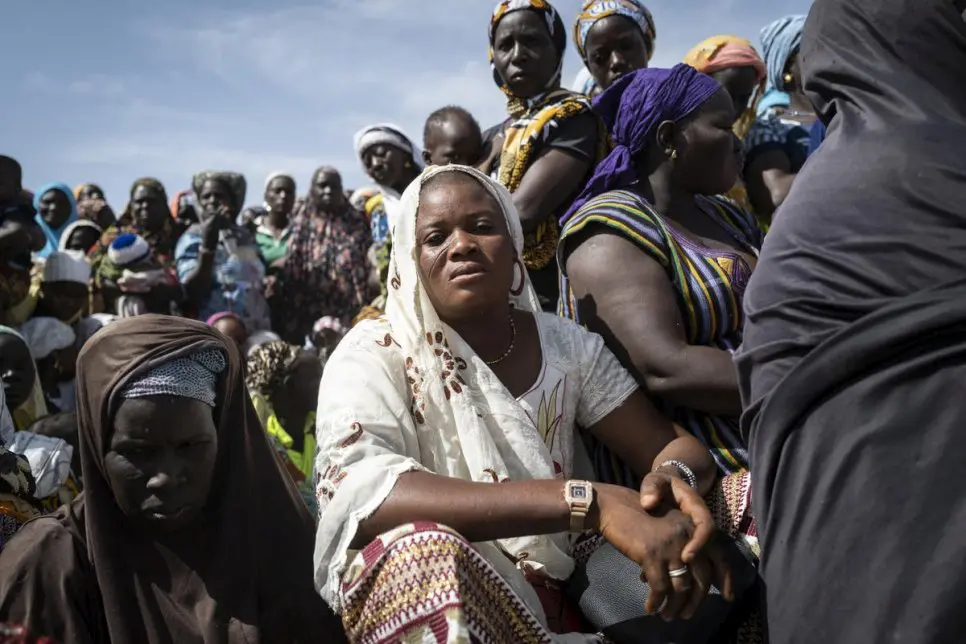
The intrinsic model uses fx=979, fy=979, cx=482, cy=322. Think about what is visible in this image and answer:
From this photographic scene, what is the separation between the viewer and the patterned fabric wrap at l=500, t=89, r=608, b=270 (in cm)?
392

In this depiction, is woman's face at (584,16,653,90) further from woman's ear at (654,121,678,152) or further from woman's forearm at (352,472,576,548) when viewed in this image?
woman's forearm at (352,472,576,548)

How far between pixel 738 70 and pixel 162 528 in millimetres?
3308

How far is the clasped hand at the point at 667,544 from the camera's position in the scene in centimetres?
Answer: 209

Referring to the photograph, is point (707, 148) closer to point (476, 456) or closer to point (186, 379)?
point (476, 456)

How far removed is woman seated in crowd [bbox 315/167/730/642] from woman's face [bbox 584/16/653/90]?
1980 mm

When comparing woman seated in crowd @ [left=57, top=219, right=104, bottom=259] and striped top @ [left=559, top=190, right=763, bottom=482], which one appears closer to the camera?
striped top @ [left=559, top=190, right=763, bottom=482]

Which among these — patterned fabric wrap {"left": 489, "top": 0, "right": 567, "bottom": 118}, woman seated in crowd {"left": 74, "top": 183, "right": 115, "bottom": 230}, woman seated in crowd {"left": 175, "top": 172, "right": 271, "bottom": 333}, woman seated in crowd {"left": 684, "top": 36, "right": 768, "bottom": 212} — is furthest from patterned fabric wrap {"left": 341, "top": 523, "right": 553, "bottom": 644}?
woman seated in crowd {"left": 74, "top": 183, "right": 115, "bottom": 230}

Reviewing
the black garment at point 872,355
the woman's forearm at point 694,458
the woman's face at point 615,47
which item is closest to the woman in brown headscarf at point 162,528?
the woman's forearm at point 694,458

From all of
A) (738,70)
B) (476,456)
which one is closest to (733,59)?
(738,70)

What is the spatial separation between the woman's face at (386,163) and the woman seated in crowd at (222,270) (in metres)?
2.02

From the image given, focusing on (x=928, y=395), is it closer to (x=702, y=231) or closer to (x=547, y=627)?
(x=547, y=627)

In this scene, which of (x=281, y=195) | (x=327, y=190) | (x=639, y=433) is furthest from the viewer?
(x=281, y=195)

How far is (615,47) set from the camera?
4574mm

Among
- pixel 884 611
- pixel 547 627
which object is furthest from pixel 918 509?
pixel 547 627
